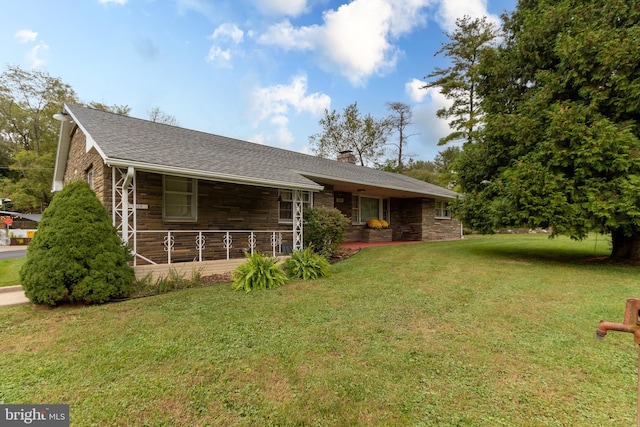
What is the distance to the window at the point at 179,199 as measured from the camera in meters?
7.90

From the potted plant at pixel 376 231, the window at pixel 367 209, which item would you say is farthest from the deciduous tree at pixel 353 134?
the potted plant at pixel 376 231

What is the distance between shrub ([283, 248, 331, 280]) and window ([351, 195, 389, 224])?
7152mm

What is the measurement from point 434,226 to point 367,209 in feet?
13.7

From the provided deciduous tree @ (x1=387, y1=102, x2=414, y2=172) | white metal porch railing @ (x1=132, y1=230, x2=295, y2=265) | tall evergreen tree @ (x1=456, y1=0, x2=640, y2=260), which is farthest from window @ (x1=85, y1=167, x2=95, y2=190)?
deciduous tree @ (x1=387, y1=102, x2=414, y2=172)

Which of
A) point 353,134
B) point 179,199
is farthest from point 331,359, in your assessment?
point 353,134

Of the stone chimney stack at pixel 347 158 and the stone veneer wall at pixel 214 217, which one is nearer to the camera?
the stone veneer wall at pixel 214 217

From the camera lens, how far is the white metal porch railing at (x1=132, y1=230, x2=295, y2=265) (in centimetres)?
723

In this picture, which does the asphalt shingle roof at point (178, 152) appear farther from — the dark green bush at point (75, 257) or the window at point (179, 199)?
the dark green bush at point (75, 257)

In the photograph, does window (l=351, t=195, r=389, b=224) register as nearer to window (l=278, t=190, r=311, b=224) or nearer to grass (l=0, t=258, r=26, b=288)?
window (l=278, t=190, r=311, b=224)

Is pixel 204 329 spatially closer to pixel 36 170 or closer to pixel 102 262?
pixel 102 262

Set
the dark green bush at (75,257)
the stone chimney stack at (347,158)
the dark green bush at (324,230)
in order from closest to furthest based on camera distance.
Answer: the dark green bush at (75,257) < the dark green bush at (324,230) < the stone chimney stack at (347,158)

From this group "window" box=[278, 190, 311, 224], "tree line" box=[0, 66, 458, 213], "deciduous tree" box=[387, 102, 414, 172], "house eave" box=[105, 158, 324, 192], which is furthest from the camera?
"deciduous tree" box=[387, 102, 414, 172]

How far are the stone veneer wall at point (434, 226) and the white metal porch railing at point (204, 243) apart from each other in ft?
28.3

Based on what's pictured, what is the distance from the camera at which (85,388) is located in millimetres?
2543
